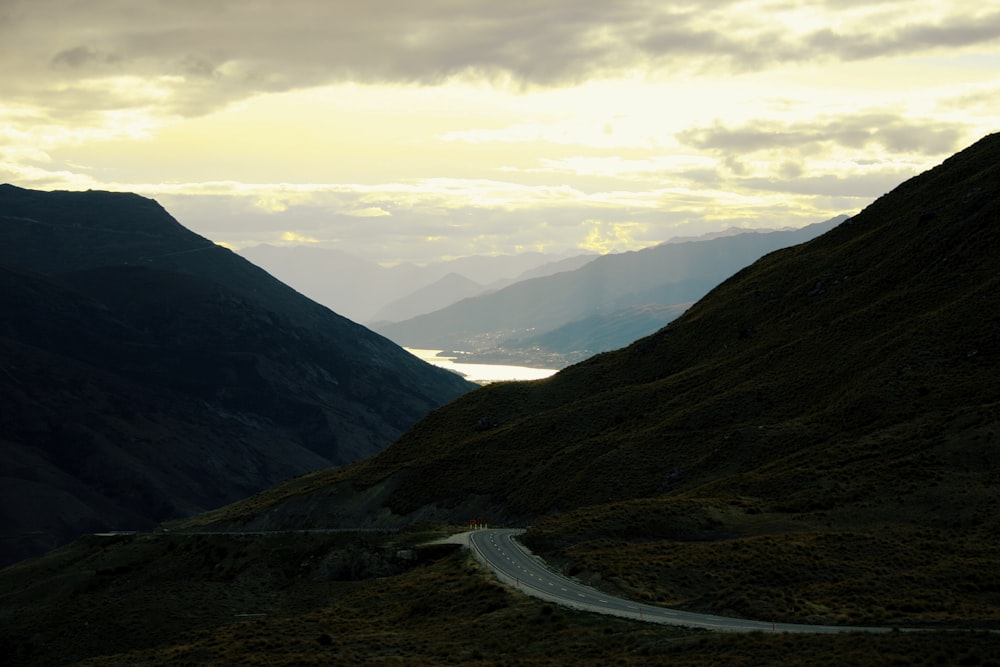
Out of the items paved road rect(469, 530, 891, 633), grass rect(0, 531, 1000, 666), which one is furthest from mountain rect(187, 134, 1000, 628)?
grass rect(0, 531, 1000, 666)

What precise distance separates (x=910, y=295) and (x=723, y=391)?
26.7 m

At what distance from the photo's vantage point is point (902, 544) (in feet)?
243

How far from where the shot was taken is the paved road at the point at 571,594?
190 ft

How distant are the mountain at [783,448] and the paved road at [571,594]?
195 cm

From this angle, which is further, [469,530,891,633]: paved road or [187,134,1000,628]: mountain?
[187,134,1000,628]: mountain

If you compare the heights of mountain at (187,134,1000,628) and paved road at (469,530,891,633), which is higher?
mountain at (187,134,1000,628)

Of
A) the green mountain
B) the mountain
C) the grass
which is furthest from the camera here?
the mountain

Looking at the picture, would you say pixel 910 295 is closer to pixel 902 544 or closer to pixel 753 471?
pixel 753 471

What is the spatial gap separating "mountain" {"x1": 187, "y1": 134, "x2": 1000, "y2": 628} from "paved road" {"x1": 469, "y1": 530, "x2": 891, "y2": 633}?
1.95m

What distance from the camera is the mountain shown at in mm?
70438

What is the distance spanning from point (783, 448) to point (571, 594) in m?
46.3

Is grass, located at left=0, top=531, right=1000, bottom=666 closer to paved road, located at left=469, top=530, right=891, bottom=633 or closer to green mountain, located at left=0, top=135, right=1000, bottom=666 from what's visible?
green mountain, located at left=0, top=135, right=1000, bottom=666

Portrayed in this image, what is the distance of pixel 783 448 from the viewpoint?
10800cm

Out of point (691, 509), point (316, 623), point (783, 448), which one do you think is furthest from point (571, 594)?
point (783, 448)
